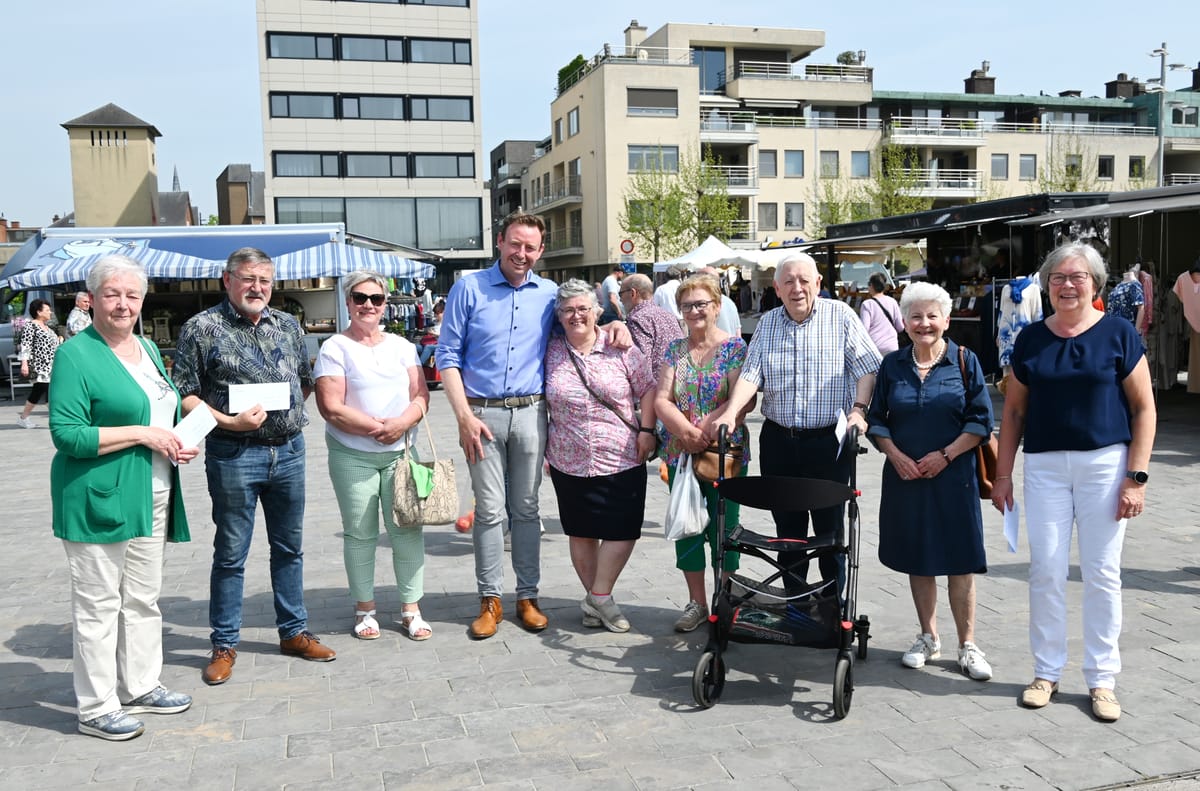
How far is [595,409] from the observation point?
4805mm

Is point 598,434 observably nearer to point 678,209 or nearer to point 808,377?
point 808,377

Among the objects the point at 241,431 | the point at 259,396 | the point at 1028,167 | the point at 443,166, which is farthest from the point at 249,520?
the point at 1028,167

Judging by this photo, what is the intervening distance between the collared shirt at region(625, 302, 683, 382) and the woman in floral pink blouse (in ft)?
6.19

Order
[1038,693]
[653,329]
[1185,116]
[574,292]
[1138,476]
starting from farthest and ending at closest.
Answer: [1185,116], [653,329], [574,292], [1038,693], [1138,476]

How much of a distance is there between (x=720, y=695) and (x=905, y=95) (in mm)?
54886

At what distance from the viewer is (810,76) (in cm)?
5181

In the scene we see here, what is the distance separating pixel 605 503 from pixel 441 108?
4195 centimetres

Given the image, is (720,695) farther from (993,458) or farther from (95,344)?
(95,344)

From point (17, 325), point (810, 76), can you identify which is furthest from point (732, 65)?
point (17, 325)

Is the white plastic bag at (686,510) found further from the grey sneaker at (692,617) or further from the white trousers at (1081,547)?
the white trousers at (1081,547)

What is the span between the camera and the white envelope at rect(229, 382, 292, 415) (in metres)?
4.25

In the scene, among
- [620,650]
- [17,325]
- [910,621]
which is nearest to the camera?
[620,650]

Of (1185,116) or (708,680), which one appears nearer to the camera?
(708,680)

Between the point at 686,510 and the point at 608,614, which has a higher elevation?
the point at 686,510
